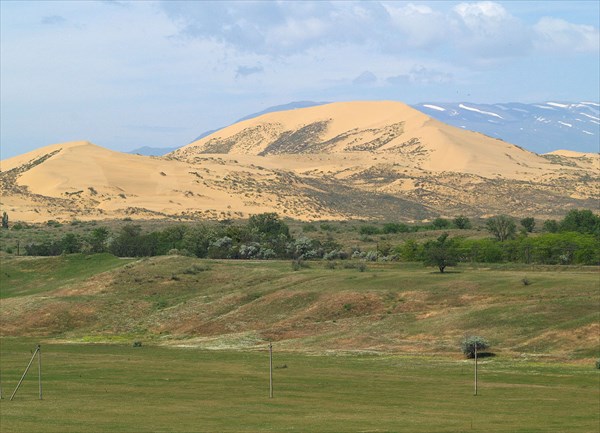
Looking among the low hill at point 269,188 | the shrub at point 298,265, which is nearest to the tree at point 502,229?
the shrub at point 298,265

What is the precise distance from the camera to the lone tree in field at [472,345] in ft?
171

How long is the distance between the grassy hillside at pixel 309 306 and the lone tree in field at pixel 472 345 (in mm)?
1280

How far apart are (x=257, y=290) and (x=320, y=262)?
14.5 m

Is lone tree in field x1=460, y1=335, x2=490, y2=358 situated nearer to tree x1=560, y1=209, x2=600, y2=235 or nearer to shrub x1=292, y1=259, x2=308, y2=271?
shrub x1=292, y1=259, x2=308, y2=271

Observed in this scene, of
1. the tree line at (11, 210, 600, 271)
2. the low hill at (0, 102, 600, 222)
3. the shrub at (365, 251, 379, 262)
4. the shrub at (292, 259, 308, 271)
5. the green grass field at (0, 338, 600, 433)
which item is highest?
the low hill at (0, 102, 600, 222)

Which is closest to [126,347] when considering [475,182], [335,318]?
A: [335,318]

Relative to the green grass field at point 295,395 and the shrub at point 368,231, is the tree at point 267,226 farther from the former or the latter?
the green grass field at point 295,395

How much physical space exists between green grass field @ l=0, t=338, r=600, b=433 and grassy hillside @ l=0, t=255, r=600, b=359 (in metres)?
4.78

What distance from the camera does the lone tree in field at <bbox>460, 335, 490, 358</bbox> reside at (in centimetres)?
5225

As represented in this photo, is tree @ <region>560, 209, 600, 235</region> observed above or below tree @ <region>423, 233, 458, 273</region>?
above

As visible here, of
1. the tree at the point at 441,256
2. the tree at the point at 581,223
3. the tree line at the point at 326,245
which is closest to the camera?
the tree at the point at 441,256

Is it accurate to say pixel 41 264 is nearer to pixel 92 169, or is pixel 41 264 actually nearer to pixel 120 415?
pixel 120 415

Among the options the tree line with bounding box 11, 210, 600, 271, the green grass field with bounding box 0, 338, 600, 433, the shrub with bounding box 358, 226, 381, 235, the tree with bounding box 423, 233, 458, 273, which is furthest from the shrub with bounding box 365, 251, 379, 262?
the green grass field with bounding box 0, 338, 600, 433

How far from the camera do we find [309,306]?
Answer: 69438 millimetres
